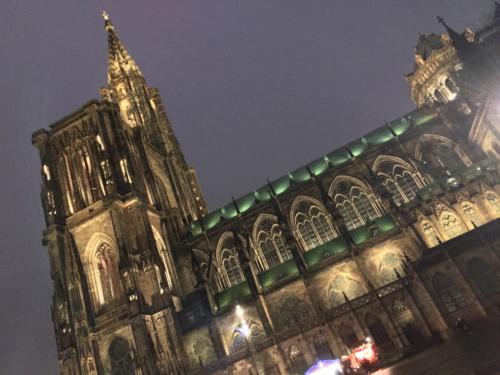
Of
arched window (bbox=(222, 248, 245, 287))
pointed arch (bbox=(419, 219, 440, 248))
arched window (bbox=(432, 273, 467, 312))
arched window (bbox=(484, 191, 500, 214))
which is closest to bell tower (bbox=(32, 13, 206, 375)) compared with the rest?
arched window (bbox=(222, 248, 245, 287))

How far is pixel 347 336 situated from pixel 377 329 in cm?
226

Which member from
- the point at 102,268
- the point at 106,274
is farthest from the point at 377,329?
the point at 102,268

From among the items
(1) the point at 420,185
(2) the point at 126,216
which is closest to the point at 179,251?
(2) the point at 126,216

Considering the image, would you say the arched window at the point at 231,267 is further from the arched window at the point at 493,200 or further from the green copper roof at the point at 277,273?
the arched window at the point at 493,200

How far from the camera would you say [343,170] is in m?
40.5

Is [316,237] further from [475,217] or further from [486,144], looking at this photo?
[486,144]

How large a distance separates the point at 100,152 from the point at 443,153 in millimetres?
33956

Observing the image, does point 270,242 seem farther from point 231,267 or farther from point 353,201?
point 353,201

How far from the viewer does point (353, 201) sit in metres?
39.5

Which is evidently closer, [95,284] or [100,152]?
[95,284]

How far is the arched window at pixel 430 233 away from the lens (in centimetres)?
3112

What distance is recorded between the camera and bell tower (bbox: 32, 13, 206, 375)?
1260 inches

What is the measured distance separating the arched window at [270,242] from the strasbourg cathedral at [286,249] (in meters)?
0.11

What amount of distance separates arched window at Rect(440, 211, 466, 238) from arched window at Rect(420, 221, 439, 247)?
92cm
